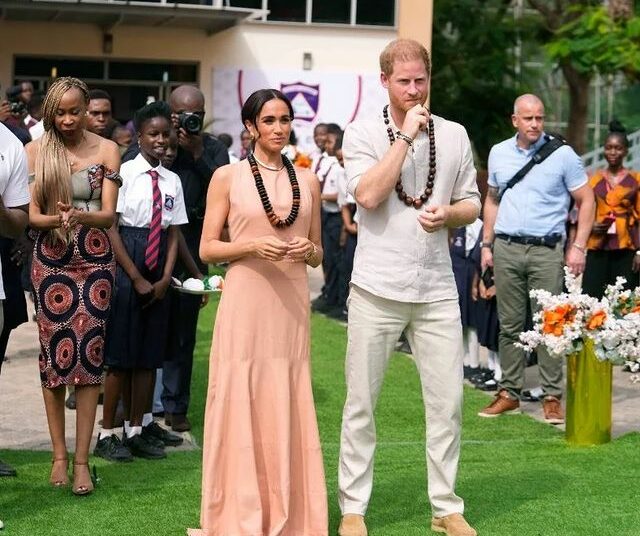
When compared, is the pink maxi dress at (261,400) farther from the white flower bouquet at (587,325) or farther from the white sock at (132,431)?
the white flower bouquet at (587,325)

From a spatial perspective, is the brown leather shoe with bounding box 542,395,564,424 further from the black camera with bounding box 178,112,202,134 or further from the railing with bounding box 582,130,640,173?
the railing with bounding box 582,130,640,173

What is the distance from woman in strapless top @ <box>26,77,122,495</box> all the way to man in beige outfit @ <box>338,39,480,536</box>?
1.60 meters

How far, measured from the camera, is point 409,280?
270 inches

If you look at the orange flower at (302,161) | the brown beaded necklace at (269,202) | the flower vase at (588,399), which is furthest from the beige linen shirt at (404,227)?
the orange flower at (302,161)

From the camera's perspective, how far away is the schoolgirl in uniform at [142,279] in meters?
8.85

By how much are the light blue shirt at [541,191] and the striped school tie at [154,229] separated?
9.49 feet

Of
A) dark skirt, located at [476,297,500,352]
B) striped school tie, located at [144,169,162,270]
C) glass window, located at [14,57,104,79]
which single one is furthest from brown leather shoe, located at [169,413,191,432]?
glass window, located at [14,57,104,79]

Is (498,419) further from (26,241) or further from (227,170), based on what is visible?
(227,170)

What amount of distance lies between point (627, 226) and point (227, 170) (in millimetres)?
7043

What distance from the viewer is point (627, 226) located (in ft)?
42.9

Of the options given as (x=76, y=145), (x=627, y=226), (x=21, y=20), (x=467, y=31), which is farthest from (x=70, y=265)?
(x=467, y=31)

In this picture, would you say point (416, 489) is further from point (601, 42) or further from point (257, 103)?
point (601, 42)

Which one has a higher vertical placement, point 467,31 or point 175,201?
point 467,31

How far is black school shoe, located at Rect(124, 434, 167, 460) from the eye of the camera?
888 cm
